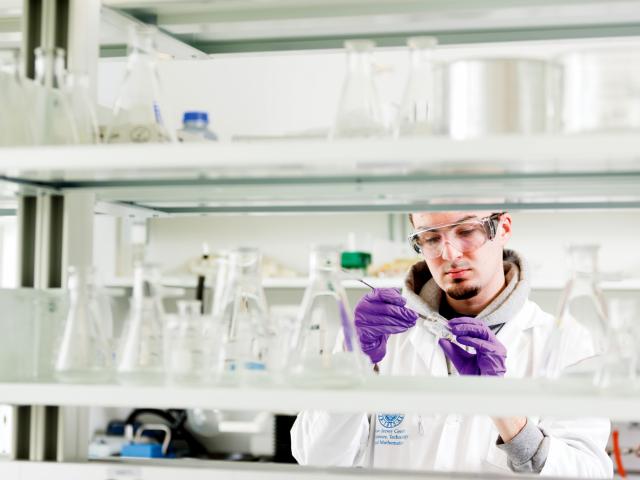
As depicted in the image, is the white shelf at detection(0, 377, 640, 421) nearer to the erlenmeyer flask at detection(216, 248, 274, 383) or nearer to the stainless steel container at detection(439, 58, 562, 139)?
the erlenmeyer flask at detection(216, 248, 274, 383)

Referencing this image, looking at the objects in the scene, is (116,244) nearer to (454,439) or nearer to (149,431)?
(149,431)

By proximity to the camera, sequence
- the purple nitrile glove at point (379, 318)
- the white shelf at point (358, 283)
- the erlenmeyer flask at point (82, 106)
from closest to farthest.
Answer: the erlenmeyer flask at point (82, 106)
the purple nitrile glove at point (379, 318)
the white shelf at point (358, 283)

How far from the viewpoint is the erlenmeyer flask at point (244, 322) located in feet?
4.17

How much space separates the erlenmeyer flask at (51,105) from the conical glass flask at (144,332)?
0.24 m

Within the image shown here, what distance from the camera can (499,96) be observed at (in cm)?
116

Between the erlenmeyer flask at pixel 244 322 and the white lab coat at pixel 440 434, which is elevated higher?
the erlenmeyer flask at pixel 244 322

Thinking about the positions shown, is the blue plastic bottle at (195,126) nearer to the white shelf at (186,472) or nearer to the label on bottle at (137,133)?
the label on bottle at (137,133)

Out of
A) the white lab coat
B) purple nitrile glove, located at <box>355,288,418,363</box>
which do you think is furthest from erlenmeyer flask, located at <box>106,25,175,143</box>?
the white lab coat

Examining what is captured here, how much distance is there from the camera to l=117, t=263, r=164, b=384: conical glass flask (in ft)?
4.18

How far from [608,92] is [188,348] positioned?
2.16 feet

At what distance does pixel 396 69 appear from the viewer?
3904mm

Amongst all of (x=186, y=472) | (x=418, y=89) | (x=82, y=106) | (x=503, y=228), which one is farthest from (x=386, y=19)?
(x=503, y=228)

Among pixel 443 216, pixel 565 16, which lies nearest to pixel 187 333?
pixel 565 16

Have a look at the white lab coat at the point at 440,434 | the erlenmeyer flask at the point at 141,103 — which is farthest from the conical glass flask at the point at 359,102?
the white lab coat at the point at 440,434
